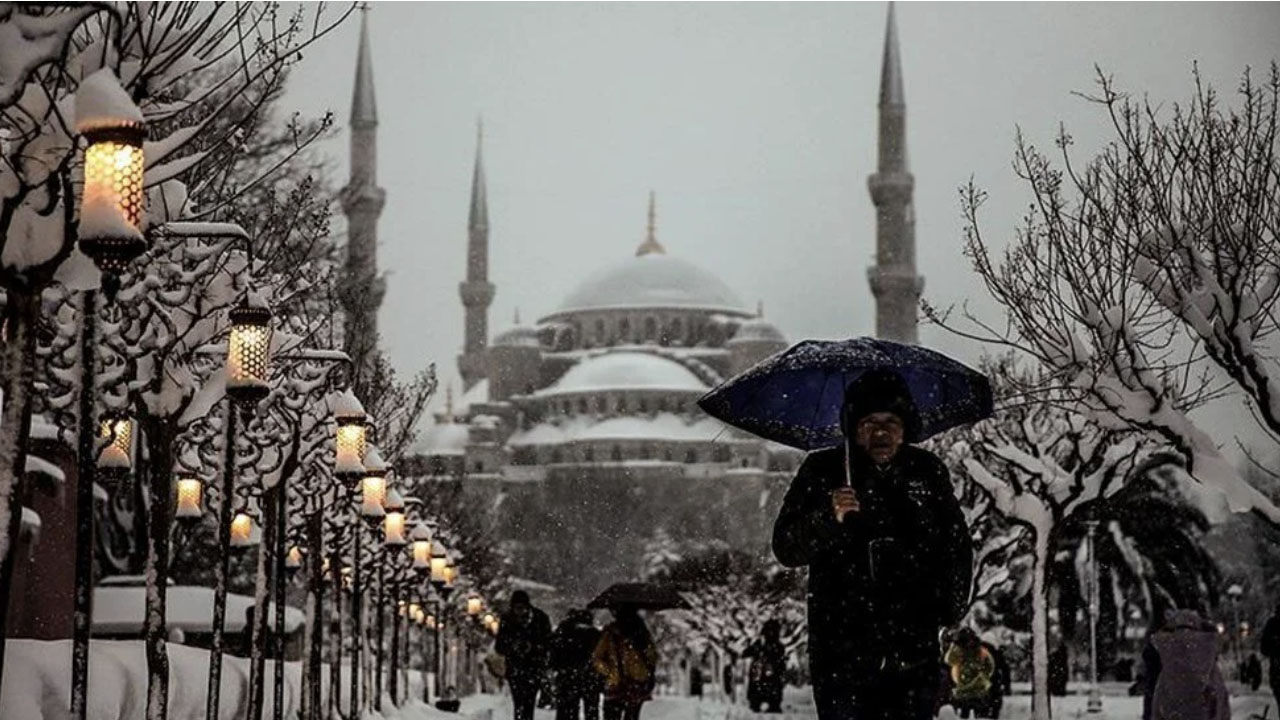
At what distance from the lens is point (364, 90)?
9550cm

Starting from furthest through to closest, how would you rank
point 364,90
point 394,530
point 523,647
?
point 364,90, point 394,530, point 523,647

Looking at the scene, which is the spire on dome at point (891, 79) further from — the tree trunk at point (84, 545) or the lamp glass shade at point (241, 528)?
the tree trunk at point (84, 545)

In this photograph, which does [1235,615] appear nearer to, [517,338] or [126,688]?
[126,688]

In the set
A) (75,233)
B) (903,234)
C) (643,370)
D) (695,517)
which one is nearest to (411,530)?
(75,233)

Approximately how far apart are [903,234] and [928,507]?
91657 mm

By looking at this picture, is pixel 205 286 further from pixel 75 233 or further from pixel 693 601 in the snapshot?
pixel 693 601

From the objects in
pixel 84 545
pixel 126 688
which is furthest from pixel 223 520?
pixel 84 545

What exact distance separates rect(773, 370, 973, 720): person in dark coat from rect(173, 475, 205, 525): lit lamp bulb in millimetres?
11417

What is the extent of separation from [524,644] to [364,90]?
265 feet

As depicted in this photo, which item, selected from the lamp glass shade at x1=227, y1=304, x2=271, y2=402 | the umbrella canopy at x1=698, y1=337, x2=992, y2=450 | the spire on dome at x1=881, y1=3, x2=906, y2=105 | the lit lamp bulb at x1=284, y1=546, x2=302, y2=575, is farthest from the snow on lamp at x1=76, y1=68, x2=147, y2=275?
the spire on dome at x1=881, y1=3, x2=906, y2=105

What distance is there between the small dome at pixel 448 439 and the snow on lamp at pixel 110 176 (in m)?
117

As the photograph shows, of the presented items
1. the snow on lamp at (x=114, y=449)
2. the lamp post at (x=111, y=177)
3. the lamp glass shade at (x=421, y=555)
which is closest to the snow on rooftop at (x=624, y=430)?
the lamp glass shade at (x=421, y=555)

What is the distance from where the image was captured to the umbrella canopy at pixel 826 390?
24.8 ft

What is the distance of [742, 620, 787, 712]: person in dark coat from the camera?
27.8 m
